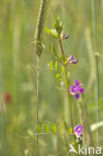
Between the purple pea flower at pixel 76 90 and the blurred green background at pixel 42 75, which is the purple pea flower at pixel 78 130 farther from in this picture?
the blurred green background at pixel 42 75

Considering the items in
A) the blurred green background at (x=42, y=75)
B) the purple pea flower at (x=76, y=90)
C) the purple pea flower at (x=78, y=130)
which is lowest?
the purple pea flower at (x=78, y=130)

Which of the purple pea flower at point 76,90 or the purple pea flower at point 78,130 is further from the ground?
the purple pea flower at point 76,90

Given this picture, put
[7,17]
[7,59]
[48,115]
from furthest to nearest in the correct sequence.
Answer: [7,59] → [48,115] → [7,17]

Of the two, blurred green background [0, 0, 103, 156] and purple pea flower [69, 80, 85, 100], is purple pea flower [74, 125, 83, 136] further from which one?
blurred green background [0, 0, 103, 156]

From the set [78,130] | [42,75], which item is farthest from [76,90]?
[42,75]

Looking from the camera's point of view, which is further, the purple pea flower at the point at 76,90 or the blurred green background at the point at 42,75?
the blurred green background at the point at 42,75

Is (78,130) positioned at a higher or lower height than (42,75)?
lower

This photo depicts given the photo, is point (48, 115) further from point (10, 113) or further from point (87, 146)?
point (87, 146)

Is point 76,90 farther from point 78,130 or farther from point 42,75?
point 42,75

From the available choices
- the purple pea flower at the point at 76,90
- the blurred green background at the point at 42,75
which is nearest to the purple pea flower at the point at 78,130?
the purple pea flower at the point at 76,90

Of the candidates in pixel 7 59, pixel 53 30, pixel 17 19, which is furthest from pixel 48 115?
pixel 53 30

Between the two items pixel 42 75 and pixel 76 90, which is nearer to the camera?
pixel 76 90
